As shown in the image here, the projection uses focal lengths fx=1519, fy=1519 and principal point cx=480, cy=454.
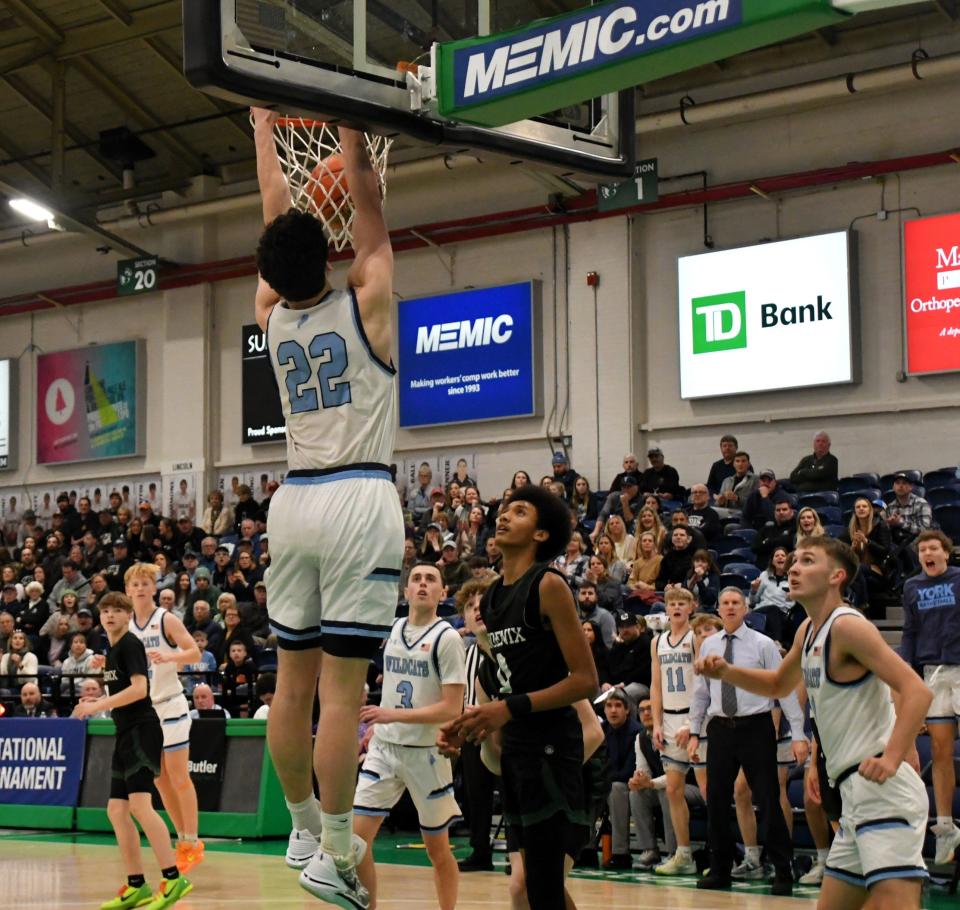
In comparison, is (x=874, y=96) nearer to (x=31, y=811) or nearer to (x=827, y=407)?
(x=827, y=407)

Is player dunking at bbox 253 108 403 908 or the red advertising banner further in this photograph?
the red advertising banner

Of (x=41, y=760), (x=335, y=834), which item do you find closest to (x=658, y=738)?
(x=335, y=834)

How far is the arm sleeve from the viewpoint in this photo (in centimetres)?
920

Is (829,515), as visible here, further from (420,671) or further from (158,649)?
(420,671)

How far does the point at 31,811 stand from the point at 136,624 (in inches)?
229

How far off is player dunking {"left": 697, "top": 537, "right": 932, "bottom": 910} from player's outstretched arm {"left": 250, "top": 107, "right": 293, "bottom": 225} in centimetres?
A: 238

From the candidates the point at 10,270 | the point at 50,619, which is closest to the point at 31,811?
the point at 50,619

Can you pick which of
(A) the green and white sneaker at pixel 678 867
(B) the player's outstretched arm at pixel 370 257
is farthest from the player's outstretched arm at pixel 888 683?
(A) the green and white sneaker at pixel 678 867

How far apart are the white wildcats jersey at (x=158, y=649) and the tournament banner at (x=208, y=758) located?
140 inches

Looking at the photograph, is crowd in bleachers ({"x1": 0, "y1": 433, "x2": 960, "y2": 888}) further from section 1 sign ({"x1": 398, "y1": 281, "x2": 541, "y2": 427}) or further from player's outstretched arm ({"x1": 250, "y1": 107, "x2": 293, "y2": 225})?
player's outstretched arm ({"x1": 250, "y1": 107, "x2": 293, "y2": 225})

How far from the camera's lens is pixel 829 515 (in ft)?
57.0

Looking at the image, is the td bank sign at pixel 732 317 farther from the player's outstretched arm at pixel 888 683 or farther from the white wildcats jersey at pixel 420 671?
the player's outstretched arm at pixel 888 683

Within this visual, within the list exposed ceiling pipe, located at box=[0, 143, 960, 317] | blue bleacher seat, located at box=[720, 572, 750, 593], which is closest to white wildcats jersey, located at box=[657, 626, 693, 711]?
blue bleacher seat, located at box=[720, 572, 750, 593]

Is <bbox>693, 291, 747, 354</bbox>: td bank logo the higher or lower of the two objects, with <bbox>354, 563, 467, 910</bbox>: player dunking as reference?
higher
